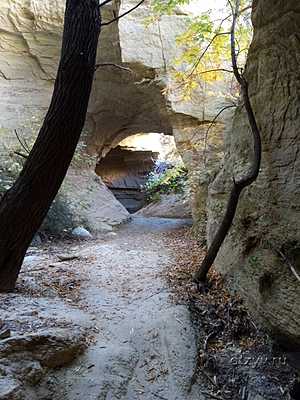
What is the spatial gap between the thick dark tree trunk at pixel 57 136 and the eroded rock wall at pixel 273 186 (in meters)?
2.01

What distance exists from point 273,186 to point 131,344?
89.5 inches

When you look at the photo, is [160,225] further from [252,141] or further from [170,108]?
[252,141]

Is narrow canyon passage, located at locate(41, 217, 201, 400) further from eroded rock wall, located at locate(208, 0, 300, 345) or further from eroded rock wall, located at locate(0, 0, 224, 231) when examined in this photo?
eroded rock wall, located at locate(0, 0, 224, 231)

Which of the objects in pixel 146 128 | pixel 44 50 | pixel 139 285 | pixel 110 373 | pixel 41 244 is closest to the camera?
pixel 110 373

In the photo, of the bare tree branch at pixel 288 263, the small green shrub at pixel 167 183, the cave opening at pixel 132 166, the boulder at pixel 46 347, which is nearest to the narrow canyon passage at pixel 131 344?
the boulder at pixel 46 347

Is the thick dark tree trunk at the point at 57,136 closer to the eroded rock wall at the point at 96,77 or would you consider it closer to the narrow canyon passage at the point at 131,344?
the narrow canyon passage at the point at 131,344

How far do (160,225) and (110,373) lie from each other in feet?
24.5

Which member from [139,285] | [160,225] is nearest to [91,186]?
[160,225]

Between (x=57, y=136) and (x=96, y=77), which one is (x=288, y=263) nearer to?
(x=57, y=136)

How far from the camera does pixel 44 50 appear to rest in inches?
409

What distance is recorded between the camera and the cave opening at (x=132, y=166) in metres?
18.9

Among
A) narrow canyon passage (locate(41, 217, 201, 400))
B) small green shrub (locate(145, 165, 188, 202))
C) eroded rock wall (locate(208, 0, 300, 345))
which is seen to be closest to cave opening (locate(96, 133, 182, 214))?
small green shrub (locate(145, 165, 188, 202))

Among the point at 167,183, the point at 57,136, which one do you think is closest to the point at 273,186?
the point at 57,136

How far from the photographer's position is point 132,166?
2028cm
